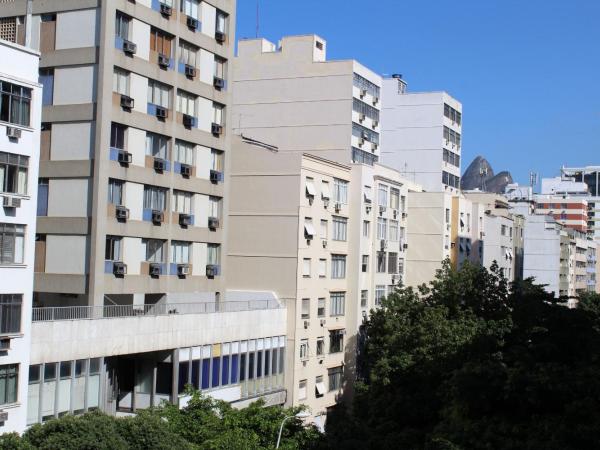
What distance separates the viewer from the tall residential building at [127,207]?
123ft

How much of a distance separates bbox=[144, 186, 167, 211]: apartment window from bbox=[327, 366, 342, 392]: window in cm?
1620

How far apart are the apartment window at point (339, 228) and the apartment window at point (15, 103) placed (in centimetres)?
2450

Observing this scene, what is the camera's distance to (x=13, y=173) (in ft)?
104

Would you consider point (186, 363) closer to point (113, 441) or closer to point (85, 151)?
point (85, 151)

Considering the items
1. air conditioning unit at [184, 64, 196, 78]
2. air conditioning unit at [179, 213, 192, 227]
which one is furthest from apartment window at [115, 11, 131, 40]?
air conditioning unit at [179, 213, 192, 227]

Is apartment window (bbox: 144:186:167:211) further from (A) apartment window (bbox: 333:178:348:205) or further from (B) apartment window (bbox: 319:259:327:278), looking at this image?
(A) apartment window (bbox: 333:178:348:205)

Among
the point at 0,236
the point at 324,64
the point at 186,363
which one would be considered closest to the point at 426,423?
the point at 186,363

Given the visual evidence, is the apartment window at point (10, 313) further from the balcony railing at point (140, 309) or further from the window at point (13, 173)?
the window at point (13, 173)

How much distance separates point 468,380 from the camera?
1060 inches

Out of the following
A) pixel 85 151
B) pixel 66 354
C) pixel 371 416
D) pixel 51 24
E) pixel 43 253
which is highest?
pixel 51 24

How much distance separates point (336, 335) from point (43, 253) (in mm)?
20251

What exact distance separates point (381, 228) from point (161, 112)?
69.5 ft

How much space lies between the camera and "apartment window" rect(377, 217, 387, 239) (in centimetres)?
5831

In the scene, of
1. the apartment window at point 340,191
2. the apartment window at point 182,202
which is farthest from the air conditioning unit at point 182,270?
the apartment window at point 340,191
